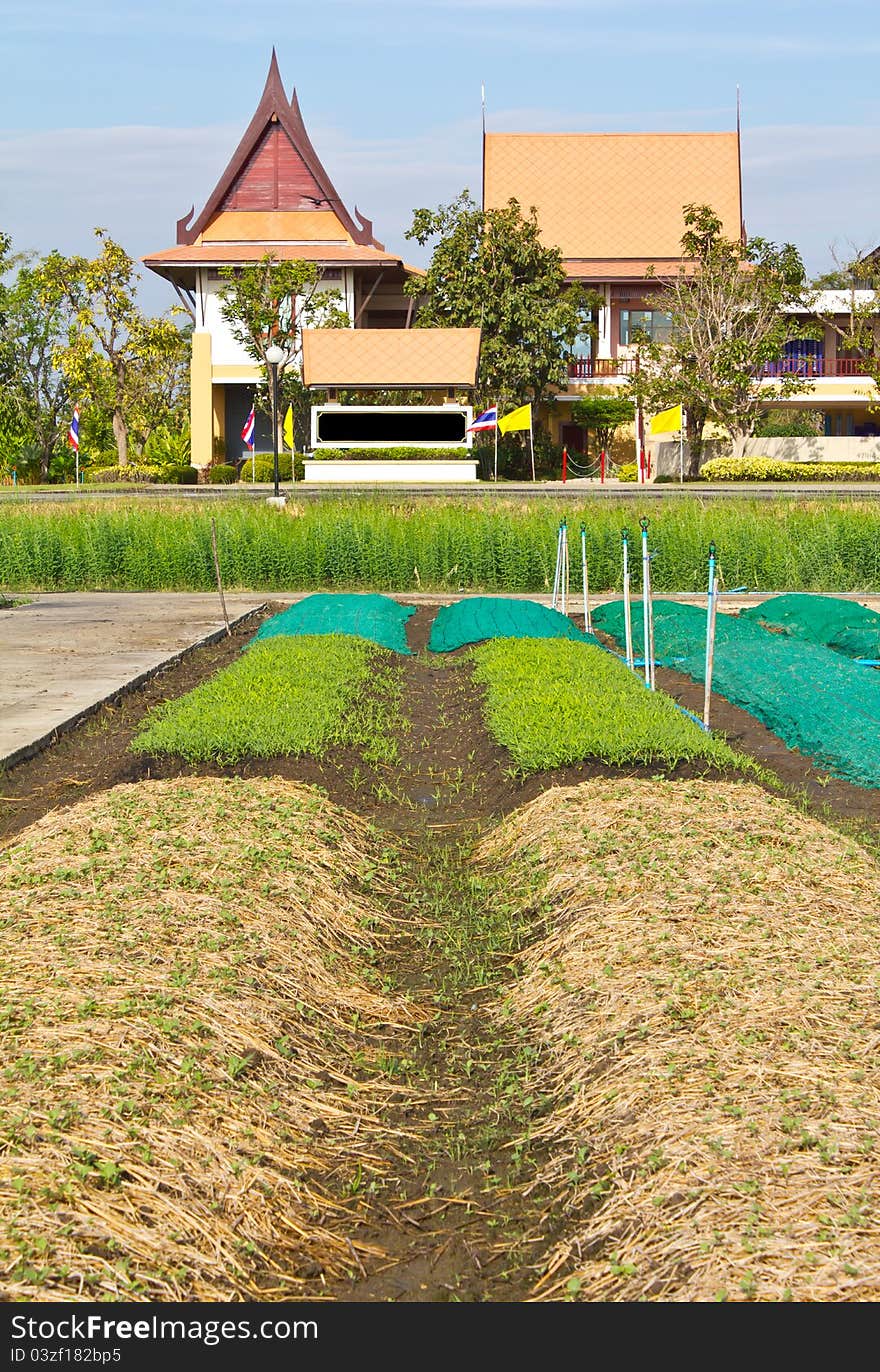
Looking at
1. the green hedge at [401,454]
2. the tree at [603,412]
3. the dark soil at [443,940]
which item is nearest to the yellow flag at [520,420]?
the green hedge at [401,454]

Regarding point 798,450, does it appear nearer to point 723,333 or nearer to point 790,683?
point 723,333

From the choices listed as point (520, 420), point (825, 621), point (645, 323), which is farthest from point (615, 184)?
point (825, 621)

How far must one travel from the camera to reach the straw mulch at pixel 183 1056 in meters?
3.66

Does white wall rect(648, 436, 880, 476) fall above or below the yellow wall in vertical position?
below

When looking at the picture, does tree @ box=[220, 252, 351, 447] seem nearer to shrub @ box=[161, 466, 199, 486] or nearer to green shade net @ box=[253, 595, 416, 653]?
shrub @ box=[161, 466, 199, 486]

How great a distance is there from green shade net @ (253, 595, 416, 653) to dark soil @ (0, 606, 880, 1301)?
5.68 feet

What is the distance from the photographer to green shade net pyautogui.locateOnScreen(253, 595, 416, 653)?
1499 centimetres

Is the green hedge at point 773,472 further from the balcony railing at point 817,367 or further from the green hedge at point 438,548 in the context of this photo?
the green hedge at point 438,548

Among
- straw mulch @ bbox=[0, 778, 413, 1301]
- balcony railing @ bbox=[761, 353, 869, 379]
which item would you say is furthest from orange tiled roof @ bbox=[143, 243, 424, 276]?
straw mulch @ bbox=[0, 778, 413, 1301]

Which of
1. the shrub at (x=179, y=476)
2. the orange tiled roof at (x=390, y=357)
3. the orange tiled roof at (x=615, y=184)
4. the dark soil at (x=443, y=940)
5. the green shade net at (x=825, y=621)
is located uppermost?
the orange tiled roof at (x=615, y=184)

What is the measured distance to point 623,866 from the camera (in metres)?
6.48

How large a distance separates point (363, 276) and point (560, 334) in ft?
28.6

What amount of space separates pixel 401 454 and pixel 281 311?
11.3 m

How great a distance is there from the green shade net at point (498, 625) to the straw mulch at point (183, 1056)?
768cm
